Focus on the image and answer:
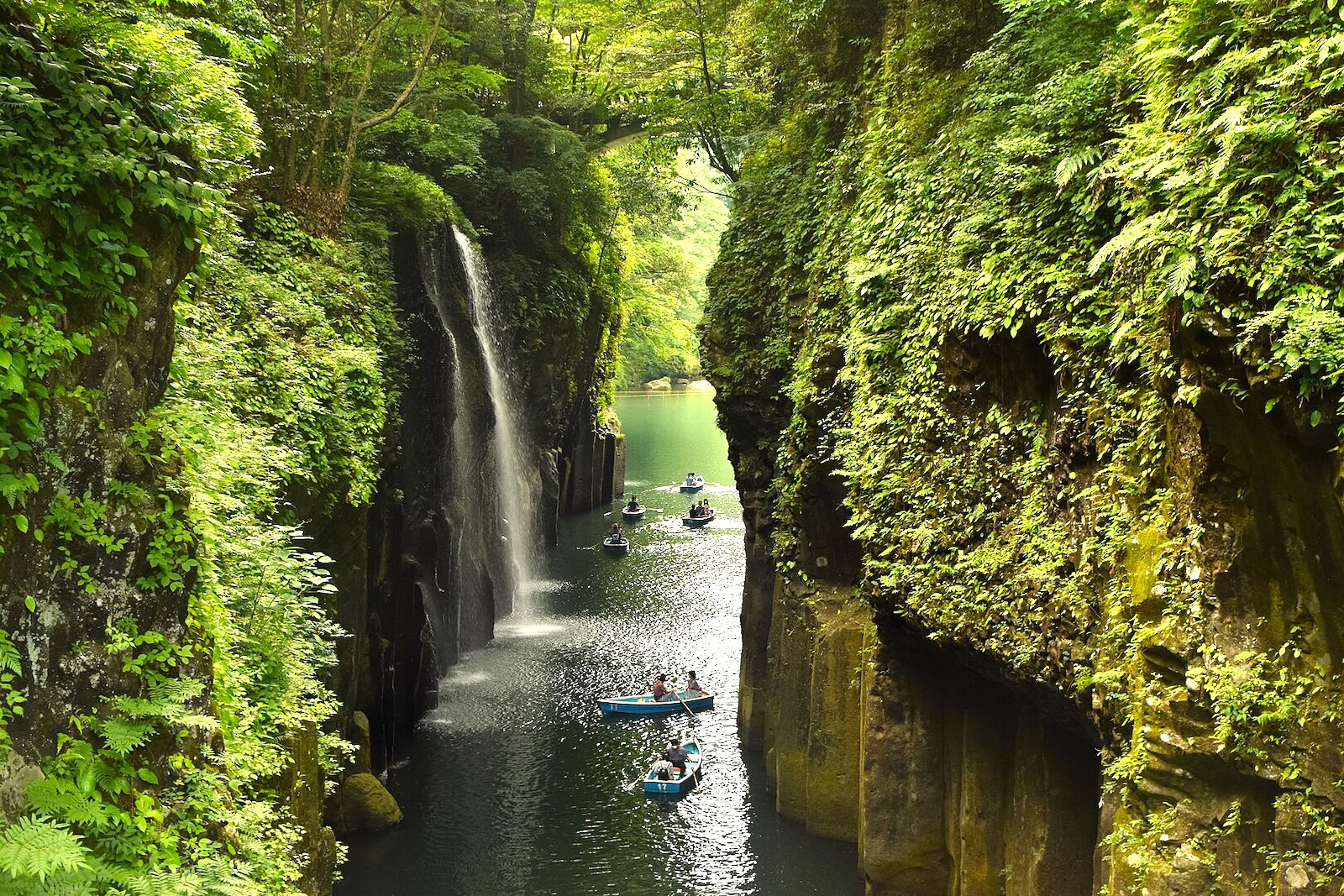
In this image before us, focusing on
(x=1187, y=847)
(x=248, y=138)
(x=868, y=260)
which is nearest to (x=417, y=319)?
(x=248, y=138)

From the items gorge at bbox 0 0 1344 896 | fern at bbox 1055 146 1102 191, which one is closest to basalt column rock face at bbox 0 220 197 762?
gorge at bbox 0 0 1344 896

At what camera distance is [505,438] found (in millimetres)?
28312

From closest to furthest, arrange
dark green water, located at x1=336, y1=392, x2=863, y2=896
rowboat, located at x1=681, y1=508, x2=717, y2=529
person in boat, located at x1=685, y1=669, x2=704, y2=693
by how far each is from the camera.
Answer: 1. dark green water, located at x1=336, y1=392, x2=863, y2=896
2. person in boat, located at x1=685, y1=669, x2=704, y2=693
3. rowboat, located at x1=681, y1=508, x2=717, y2=529

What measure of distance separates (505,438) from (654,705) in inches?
389

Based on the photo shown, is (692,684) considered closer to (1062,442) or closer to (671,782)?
(671,782)

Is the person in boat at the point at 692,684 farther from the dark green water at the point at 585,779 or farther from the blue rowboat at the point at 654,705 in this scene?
the dark green water at the point at 585,779

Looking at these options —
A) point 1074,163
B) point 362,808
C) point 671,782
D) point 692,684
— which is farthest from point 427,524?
point 1074,163

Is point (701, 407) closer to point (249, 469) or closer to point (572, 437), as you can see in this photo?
point (572, 437)

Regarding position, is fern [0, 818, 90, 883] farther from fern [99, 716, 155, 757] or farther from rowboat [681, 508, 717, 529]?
rowboat [681, 508, 717, 529]

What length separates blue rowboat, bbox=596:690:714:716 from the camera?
21672 millimetres

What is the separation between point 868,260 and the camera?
13914 millimetres

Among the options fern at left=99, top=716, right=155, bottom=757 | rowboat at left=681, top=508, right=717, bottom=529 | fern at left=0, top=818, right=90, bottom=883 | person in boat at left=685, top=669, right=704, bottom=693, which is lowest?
person in boat at left=685, top=669, right=704, bottom=693

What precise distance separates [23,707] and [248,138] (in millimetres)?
7970

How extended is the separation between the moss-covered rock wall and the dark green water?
1404mm
